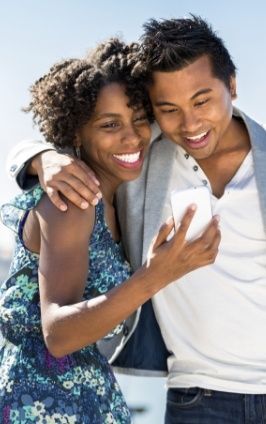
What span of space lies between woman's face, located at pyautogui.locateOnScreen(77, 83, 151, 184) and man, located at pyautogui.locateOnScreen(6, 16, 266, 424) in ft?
0.48

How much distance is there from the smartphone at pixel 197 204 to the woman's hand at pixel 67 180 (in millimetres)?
273

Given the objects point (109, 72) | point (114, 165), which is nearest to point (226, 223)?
point (114, 165)

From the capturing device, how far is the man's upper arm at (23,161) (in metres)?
2.90

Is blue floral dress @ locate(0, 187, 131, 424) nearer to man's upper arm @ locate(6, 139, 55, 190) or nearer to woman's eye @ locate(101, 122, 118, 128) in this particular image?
man's upper arm @ locate(6, 139, 55, 190)

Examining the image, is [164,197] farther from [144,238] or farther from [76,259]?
[76,259]

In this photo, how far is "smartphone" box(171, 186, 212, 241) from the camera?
8.17ft

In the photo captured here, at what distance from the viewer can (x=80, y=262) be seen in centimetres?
255

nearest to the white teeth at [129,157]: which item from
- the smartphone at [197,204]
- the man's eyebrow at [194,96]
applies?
the man's eyebrow at [194,96]

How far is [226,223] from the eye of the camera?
3088 millimetres

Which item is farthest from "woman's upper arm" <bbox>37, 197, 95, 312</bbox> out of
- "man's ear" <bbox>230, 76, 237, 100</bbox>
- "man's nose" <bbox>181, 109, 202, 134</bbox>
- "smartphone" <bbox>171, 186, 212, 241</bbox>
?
"man's ear" <bbox>230, 76, 237, 100</bbox>

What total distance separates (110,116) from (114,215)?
1.28 ft

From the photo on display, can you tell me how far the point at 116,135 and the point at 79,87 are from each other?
195 mm

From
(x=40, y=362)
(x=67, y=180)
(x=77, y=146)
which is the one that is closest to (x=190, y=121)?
(x=77, y=146)

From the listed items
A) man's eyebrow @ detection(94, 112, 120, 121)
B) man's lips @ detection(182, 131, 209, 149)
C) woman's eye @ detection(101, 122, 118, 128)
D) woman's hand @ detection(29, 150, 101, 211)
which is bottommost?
woman's hand @ detection(29, 150, 101, 211)
